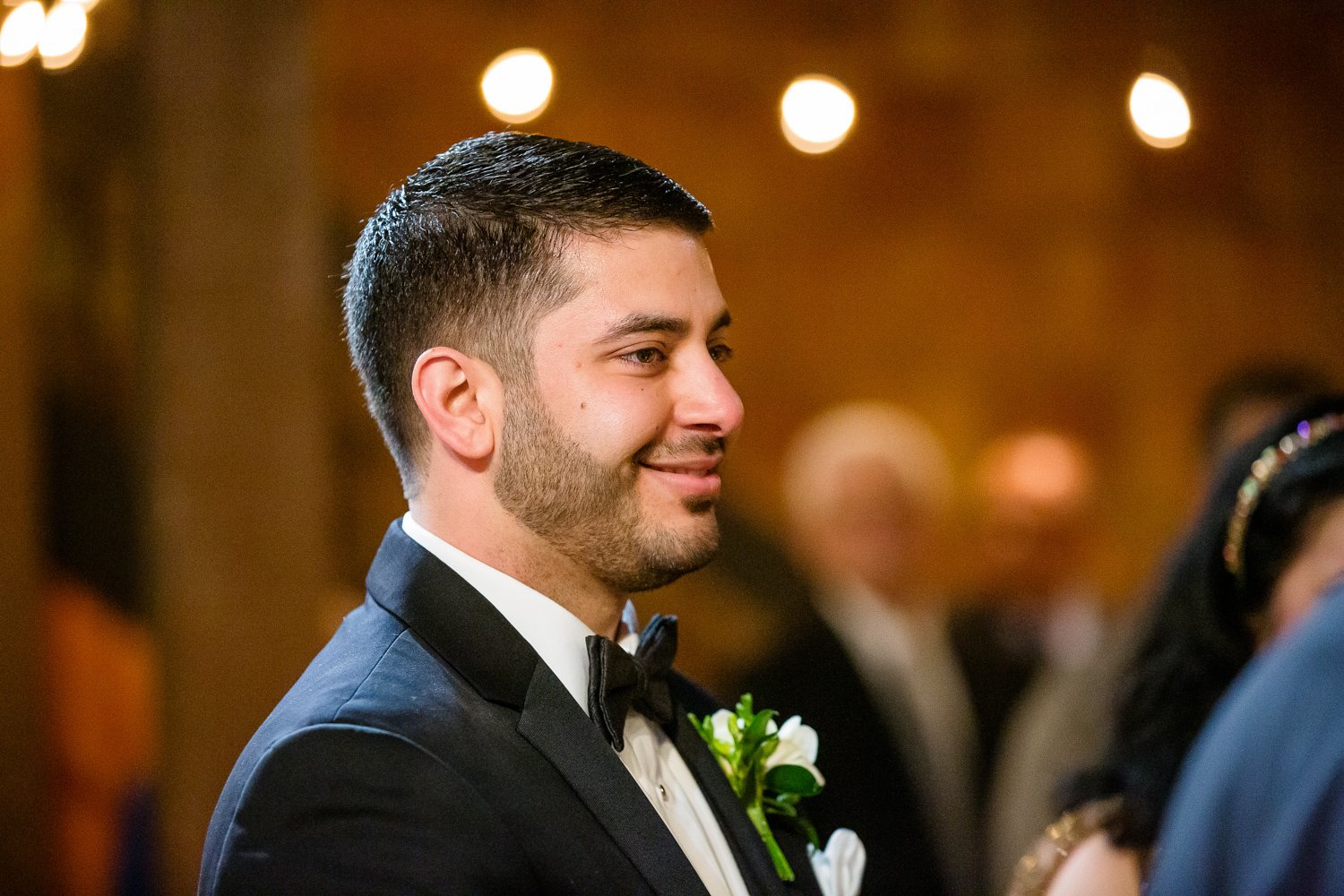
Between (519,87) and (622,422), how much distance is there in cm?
296

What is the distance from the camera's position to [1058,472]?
4480 mm

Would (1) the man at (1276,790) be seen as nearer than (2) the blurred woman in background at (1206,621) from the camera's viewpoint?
Yes

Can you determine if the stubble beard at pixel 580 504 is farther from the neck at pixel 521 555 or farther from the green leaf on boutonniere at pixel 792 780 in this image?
the green leaf on boutonniere at pixel 792 780

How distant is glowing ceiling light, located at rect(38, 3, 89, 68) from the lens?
3727 mm

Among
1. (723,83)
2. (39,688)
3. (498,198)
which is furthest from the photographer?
(723,83)

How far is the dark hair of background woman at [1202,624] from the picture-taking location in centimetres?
221

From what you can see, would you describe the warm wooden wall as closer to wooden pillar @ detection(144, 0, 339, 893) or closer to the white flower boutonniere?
wooden pillar @ detection(144, 0, 339, 893)

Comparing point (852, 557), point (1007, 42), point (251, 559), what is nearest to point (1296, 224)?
point (1007, 42)

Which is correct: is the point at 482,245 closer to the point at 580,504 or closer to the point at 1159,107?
the point at 580,504

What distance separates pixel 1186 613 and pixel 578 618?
1.29 meters

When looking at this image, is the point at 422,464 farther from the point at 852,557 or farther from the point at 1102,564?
the point at 1102,564

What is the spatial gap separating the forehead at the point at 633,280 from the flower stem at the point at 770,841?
26.5 inches

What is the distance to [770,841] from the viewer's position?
1.71 meters

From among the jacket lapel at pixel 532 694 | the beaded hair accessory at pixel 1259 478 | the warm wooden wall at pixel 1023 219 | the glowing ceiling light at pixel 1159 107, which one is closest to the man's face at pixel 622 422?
the jacket lapel at pixel 532 694
